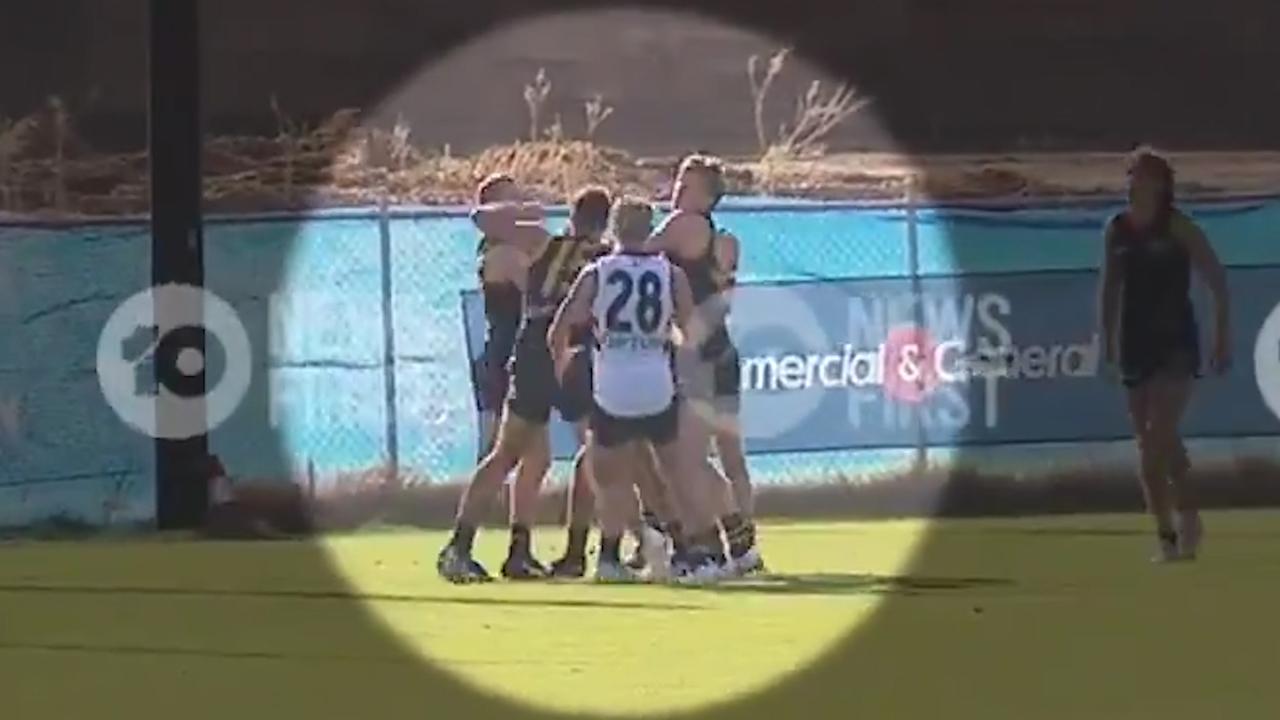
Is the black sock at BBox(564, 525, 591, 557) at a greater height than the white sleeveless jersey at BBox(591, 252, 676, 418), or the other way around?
the white sleeveless jersey at BBox(591, 252, 676, 418)

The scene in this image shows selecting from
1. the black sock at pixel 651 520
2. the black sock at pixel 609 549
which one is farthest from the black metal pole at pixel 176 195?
the black sock at pixel 609 549

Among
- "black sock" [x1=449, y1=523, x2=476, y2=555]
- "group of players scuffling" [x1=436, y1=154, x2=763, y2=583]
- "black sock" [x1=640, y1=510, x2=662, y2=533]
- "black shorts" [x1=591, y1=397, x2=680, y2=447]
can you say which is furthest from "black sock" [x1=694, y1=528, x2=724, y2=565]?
"black sock" [x1=449, y1=523, x2=476, y2=555]

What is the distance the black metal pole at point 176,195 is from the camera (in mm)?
16688

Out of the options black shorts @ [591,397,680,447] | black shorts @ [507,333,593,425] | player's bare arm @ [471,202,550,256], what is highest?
player's bare arm @ [471,202,550,256]

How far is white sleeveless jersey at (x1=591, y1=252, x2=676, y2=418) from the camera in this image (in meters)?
12.5

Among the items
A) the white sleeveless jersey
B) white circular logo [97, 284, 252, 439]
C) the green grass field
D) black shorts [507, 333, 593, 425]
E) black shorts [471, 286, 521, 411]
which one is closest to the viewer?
the green grass field

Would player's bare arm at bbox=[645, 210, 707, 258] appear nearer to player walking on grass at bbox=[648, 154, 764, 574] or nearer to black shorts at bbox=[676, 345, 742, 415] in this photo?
player walking on grass at bbox=[648, 154, 764, 574]

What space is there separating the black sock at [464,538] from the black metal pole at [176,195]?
403 centimetres

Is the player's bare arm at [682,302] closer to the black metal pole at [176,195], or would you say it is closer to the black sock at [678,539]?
the black sock at [678,539]

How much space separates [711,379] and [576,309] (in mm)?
1473

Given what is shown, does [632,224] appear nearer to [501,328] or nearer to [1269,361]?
[501,328]

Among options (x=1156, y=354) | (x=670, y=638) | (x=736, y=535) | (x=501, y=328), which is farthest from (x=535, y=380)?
(x=1156, y=354)

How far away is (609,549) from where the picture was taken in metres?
13.1

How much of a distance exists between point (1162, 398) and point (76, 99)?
6.64m
